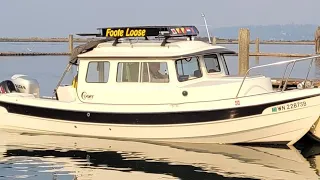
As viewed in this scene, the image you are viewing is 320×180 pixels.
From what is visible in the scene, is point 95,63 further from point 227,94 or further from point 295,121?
point 295,121

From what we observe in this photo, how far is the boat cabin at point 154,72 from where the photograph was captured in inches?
565

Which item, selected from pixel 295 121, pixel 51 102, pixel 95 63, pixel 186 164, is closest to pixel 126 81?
pixel 95 63

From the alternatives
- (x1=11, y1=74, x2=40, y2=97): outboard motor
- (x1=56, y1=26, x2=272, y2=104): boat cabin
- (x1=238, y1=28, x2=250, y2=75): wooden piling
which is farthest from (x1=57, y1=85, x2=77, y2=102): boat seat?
(x1=238, y1=28, x2=250, y2=75): wooden piling

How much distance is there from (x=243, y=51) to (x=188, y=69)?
968 cm

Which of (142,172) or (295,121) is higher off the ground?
(295,121)

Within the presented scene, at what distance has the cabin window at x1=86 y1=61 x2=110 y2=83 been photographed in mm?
15086

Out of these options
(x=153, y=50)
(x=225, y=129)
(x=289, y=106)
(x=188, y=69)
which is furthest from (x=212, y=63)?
(x=289, y=106)

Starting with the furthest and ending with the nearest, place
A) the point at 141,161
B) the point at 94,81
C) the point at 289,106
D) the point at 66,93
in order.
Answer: the point at 66,93
the point at 94,81
the point at 289,106
the point at 141,161

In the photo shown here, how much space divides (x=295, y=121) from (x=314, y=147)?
146 cm

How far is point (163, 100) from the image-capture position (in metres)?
14.4

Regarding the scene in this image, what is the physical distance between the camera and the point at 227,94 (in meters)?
14.1

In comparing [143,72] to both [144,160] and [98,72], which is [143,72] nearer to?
[98,72]

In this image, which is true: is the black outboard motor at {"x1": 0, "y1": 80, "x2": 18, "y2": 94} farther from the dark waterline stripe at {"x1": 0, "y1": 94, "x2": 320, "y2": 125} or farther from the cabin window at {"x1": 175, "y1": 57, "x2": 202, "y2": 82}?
the cabin window at {"x1": 175, "y1": 57, "x2": 202, "y2": 82}

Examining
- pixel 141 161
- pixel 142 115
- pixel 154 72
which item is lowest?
pixel 141 161
